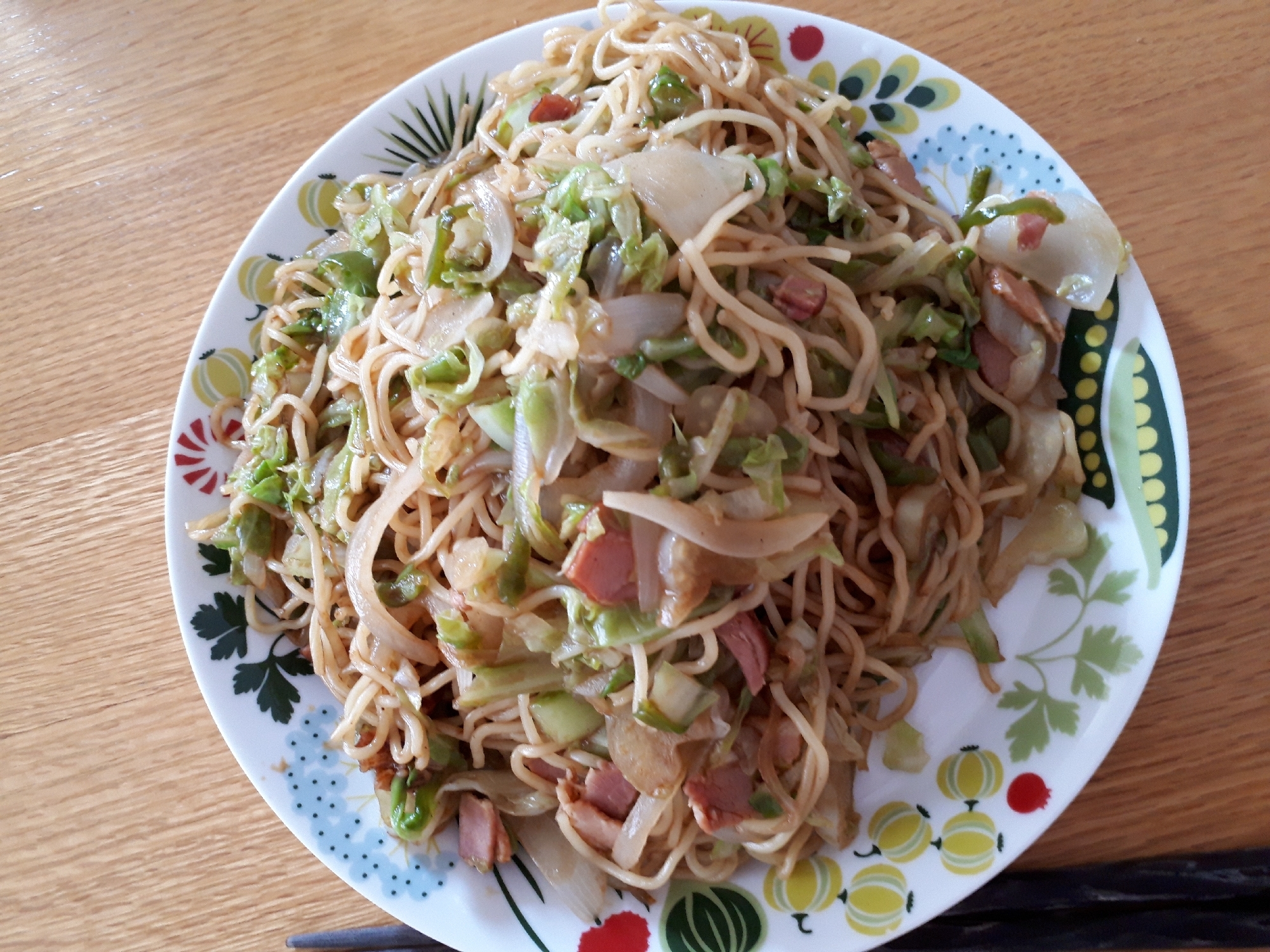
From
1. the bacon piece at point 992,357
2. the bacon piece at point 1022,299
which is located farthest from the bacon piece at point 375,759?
the bacon piece at point 1022,299

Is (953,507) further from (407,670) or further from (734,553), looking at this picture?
(407,670)

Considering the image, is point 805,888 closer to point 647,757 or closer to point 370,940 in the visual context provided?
point 647,757

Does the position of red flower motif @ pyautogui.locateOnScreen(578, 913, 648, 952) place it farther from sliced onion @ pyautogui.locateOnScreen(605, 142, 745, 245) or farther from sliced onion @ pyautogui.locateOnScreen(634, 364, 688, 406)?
sliced onion @ pyautogui.locateOnScreen(605, 142, 745, 245)

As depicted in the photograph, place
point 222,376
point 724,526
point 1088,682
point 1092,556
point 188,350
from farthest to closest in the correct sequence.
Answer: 1. point 188,350
2. point 222,376
3. point 1092,556
4. point 1088,682
5. point 724,526

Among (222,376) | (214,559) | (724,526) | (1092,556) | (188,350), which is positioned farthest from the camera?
(188,350)

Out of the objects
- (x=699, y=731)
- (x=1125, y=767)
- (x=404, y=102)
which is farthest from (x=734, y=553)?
(x=404, y=102)

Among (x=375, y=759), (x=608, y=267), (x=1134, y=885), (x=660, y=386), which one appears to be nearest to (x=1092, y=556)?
(x=1134, y=885)

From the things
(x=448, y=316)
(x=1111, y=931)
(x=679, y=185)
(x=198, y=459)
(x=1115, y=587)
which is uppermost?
(x=679, y=185)
